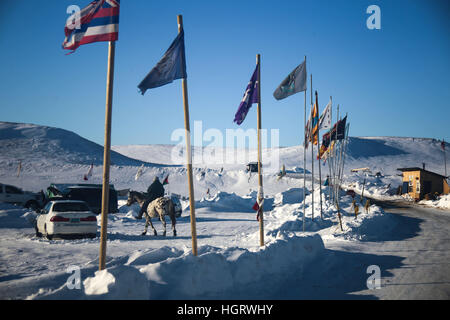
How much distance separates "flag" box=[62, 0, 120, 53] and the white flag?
11.8 meters

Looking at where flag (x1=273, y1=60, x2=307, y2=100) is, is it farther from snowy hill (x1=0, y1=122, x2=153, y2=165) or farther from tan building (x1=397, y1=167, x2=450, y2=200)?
snowy hill (x1=0, y1=122, x2=153, y2=165)

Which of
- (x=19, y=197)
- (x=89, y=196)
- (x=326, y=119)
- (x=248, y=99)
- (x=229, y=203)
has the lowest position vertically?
(x=229, y=203)

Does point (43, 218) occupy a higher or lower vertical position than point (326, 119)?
lower

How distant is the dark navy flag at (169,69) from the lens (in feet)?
24.5

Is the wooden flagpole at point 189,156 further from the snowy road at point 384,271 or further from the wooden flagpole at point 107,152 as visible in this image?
the snowy road at point 384,271

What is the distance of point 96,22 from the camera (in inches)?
272

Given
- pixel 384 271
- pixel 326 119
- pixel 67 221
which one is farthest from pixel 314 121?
pixel 67 221

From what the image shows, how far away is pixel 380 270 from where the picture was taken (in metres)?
8.98

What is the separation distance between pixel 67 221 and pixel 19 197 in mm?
15177

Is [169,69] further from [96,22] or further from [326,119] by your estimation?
[326,119]

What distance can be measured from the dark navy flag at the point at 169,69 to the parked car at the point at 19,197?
73.0ft

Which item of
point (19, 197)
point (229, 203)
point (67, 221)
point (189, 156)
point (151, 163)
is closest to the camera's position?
point (189, 156)
